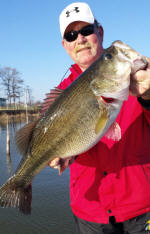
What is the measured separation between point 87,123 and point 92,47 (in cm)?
145

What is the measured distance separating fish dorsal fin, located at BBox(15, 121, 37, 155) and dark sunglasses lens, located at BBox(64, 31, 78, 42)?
4.94ft

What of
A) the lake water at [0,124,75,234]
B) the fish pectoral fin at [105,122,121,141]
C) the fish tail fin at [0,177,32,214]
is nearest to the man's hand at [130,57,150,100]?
the fish pectoral fin at [105,122,121,141]

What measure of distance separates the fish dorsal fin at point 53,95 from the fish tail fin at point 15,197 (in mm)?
1203

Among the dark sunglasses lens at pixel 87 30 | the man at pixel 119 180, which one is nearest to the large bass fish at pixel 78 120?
the man at pixel 119 180

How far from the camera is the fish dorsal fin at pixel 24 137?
292cm

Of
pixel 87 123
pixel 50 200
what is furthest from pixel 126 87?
pixel 50 200

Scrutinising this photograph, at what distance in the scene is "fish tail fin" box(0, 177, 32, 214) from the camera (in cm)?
290

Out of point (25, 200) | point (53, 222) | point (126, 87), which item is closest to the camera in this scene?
point (126, 87)

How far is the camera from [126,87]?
7.48 feet

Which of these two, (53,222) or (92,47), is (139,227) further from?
(53,222)

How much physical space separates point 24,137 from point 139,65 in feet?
5.78

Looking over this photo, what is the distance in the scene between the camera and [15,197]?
2932mm

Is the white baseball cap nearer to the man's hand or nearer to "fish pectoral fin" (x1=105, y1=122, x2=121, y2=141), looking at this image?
the man's hand

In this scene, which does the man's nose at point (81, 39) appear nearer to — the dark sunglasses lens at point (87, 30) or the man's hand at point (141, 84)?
the dark sunglasses lens at point (87, 30)
